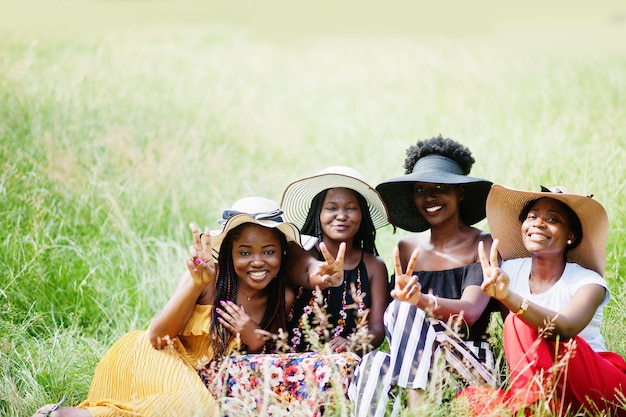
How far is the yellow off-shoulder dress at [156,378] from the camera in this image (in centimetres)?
376

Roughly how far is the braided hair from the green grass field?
119 centimetres

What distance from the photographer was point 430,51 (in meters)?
11.9

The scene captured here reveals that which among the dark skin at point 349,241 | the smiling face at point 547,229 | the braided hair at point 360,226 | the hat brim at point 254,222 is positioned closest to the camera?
the smiling face at point 547,229

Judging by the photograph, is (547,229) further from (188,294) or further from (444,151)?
(188,294)

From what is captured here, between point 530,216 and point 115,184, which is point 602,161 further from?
point 115,184

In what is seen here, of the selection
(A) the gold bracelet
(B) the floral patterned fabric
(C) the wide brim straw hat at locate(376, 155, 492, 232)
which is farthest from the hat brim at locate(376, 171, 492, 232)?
(B) the floral patterned fabric

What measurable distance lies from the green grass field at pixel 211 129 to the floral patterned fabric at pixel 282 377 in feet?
3.74

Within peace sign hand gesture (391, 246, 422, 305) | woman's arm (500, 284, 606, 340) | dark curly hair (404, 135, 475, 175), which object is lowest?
woman's arm (500, 284, 606, 340)

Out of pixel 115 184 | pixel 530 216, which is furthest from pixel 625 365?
pixel 115 184

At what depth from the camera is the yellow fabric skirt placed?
12.3 ft

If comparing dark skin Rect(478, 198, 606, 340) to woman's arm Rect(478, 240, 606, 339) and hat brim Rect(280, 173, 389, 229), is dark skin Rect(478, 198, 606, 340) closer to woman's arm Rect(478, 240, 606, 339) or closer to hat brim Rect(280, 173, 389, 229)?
woman's arm Rect(478, 240, 606, 339)

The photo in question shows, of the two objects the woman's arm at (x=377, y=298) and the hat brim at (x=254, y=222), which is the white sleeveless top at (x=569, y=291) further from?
the hat brim at (x=254, y=222)

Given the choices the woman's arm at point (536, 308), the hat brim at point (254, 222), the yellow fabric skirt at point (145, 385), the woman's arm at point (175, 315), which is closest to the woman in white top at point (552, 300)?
the woman's arm at point (536, 308)

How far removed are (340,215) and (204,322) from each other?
104 centimetres
